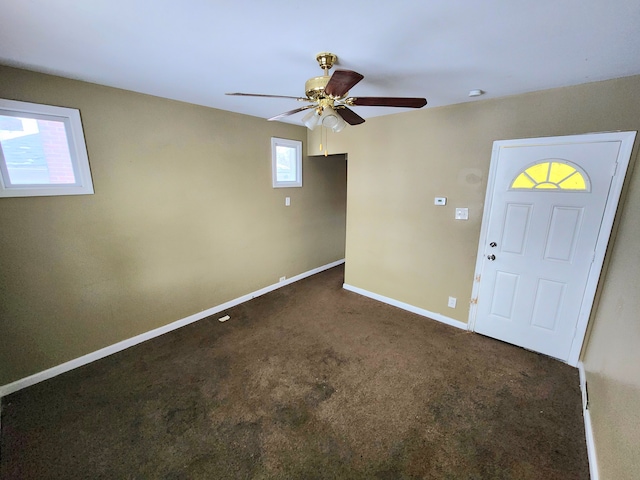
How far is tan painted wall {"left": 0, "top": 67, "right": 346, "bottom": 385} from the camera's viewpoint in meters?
2.01

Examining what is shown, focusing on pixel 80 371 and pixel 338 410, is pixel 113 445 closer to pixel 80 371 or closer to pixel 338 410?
pixel 80 371

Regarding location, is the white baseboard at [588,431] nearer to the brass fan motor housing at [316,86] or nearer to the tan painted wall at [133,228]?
the brass fan motor housing at [316,86]

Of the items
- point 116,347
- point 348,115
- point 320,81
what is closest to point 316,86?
point 320,81

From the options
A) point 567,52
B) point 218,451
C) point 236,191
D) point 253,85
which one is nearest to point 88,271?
point 236,191

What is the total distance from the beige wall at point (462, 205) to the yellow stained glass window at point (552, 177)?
0.25 m

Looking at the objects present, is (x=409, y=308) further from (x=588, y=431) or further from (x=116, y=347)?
(x=116, y=347)

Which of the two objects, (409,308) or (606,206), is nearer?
(606,206)

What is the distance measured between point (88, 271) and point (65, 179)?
79cm

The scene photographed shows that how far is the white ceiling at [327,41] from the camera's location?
1.19 m

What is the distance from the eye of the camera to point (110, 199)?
7.64 feet

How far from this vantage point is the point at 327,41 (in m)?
1.46

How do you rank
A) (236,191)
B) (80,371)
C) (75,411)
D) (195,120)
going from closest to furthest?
(75,411), (80,371), (195,120), (236,191)

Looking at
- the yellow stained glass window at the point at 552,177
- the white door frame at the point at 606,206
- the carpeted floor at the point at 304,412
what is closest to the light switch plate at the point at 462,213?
the white door frame at the point at 606,206

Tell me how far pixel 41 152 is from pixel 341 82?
2.33 m
